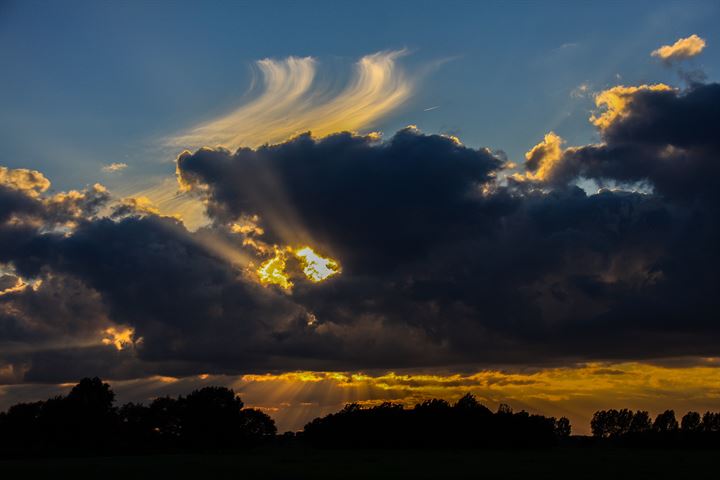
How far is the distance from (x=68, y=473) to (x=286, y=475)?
39.0 meters

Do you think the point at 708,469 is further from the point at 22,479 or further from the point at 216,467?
the point at 22,479

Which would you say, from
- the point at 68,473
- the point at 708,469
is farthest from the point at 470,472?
the point at 68,473

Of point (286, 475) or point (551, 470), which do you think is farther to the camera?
point (551, 470)

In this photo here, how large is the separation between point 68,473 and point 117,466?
55.7ft

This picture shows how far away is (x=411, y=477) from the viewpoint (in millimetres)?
117062

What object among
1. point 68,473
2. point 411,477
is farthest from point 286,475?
point 68,473

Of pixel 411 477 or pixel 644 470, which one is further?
pixel 644 470

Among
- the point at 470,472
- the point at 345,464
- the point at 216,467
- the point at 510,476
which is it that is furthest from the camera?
the point at 345,464

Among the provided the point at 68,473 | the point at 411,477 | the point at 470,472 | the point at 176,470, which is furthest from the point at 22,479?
the point at 470,472

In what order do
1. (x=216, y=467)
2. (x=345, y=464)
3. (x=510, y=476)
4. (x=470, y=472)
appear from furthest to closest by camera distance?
(x=345, y=464) → (x=216, y=467) → (x=470, y=472) → (x=510, y=476)

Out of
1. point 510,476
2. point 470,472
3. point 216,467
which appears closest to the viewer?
point 510,476

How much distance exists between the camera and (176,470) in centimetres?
13350

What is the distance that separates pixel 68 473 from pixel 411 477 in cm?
5966

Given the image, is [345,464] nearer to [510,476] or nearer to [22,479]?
[510,476]
